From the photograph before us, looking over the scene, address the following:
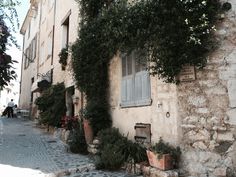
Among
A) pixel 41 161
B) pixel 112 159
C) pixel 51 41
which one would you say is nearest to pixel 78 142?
pixel 41 161

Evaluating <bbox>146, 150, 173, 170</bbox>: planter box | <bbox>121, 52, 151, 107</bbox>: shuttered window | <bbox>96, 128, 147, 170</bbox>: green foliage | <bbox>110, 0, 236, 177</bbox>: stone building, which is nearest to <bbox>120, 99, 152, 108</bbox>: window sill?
<bbox>121, 52, 151, 107</bbox>: shuttered window

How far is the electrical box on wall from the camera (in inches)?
255

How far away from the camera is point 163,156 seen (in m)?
5.37

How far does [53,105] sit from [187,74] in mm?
7638

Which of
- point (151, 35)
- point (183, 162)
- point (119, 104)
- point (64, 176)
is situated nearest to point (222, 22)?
point (151, 35)

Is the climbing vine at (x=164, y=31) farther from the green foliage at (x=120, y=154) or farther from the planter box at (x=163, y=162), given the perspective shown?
the green foliage at (x=120, y=154)

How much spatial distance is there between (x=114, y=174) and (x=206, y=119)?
7.03 feet

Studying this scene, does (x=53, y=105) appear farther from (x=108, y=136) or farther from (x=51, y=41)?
(x=108, y=136)

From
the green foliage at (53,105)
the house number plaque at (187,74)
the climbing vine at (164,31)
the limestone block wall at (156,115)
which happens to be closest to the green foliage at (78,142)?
the limestone block wall at (156,115)

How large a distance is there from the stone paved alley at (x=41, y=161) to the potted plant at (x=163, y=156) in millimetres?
704

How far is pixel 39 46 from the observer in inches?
754

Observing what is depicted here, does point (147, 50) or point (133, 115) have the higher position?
point (147, 50)

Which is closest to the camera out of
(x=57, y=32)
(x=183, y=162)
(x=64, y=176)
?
(x=183, y=162)

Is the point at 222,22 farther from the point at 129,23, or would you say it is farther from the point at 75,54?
the point at 75,54
